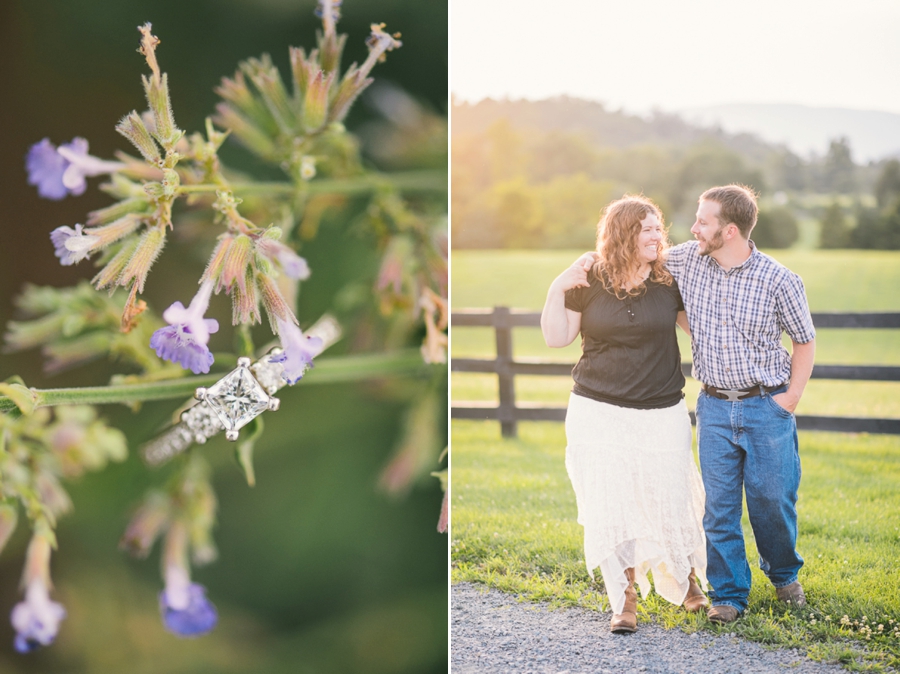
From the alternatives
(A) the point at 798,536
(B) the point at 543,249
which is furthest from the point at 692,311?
(A) the point at 798,536

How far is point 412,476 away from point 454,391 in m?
0.35

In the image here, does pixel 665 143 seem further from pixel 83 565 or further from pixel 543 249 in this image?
pixel 83 565

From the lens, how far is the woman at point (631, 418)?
1630mm

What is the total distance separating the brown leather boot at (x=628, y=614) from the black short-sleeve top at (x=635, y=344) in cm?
41

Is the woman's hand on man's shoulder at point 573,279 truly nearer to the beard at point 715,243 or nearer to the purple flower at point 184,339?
the beard at point 715,243

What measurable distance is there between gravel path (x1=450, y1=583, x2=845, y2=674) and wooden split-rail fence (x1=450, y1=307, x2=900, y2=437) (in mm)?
430

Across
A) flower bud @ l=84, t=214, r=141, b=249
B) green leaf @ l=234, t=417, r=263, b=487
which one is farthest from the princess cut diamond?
flower bud @ l=84, t=214, r=141, b=249

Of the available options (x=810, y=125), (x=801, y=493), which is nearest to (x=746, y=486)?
(x=801, y=493)

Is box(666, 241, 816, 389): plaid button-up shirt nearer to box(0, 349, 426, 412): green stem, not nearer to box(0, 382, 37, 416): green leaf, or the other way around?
box(0, 349, 426, 412): green stem

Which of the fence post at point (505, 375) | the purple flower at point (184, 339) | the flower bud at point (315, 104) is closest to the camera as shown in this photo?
the purple flower at point (184, 339)

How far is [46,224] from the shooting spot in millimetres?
1729

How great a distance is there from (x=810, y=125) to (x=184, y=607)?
1674 mm

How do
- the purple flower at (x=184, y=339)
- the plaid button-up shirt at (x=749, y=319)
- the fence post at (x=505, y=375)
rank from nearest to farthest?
the purple flower at (x=184, y=339) → the plaid button-up shirt at (x=749, y=319) → the fence post at (x=505, y=375)

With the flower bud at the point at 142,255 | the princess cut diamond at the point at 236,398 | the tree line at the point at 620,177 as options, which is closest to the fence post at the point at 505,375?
the tree line at the point at 620,177
